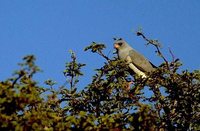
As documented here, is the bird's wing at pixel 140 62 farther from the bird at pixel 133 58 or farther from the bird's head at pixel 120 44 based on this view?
the bird's head at pixel 120 44

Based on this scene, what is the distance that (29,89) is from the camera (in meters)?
7.70

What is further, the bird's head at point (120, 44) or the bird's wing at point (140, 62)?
the bird's head at point (120, 44)

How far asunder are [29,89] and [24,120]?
56 cm

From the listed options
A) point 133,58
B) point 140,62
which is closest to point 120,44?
point 133,58

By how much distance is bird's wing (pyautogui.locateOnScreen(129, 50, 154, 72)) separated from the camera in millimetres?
17594

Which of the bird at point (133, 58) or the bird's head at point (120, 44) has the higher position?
the bird's head at point (120, 44)

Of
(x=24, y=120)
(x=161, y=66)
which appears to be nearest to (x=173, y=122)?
(x=161, y=66)

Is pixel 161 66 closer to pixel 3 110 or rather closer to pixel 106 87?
pixel 106 87

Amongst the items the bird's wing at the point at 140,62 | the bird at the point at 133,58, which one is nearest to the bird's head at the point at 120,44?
the bird at the point at 133,58

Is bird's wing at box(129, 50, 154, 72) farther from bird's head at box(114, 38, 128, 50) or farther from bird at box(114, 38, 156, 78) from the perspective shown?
bird's head at box(114, 38, 128, 50)

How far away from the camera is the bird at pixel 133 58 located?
17.5 meters

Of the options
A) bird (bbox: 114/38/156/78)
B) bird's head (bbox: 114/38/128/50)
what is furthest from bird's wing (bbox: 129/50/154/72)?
bird's head (bbox: 114/38/128/50)

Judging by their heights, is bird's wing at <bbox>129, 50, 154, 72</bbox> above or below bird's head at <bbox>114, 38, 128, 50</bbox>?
below

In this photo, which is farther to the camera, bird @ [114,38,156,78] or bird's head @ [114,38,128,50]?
bird's head @ [114,38,128,50]
